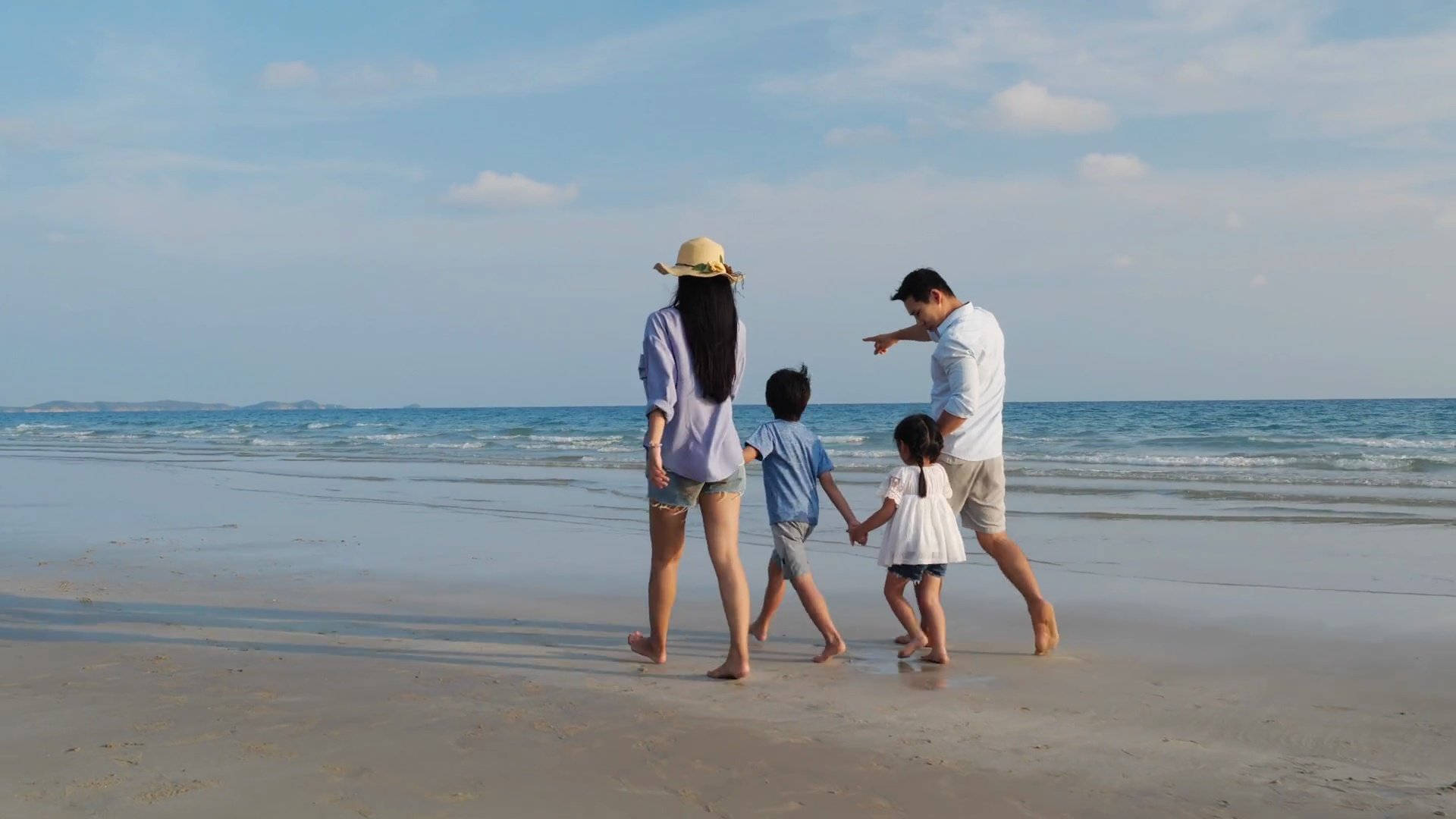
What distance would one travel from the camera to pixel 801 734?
3617 millimetres

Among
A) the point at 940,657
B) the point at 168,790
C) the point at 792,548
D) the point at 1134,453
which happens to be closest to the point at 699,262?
the point at 792,548

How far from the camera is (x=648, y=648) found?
4.71m

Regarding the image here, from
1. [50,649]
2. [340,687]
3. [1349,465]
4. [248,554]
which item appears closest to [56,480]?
[248,554]

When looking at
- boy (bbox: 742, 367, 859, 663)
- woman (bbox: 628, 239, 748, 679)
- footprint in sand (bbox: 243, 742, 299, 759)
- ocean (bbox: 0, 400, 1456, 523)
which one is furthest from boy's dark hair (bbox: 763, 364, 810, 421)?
ocean (bbox: 0, 400, 1456, 523)

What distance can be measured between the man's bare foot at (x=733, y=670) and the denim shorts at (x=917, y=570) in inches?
30.7

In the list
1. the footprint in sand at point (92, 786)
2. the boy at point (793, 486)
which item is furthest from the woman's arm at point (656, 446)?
the footprint in sand at point (92, 786)

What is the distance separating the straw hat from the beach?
156 cm

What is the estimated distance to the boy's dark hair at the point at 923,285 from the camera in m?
4.91

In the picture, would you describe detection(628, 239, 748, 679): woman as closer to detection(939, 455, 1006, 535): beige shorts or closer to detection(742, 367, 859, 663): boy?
detection(742, 367, 859, 663): boy

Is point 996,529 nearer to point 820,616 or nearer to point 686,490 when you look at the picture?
point 820,616

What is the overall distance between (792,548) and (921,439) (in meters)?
0.71

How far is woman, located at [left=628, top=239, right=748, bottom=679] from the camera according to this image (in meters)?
4.30

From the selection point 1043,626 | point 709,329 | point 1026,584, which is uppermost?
point 709,329

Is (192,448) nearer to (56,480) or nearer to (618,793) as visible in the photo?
(56,480)
